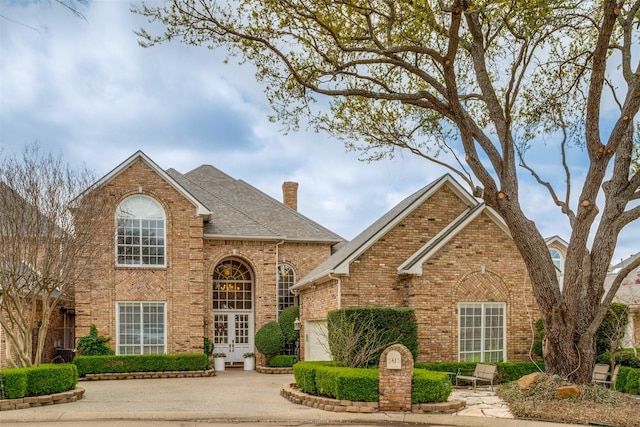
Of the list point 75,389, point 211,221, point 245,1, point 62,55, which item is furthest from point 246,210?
point 62,55

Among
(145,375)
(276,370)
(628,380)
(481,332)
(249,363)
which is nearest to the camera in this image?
(628,380)

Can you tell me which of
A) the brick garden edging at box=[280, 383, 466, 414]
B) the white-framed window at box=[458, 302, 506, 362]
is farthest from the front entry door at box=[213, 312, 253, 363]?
the brick garden edging at box=[280, 383, 466, 414]

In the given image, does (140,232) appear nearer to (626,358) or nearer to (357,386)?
(357,386)

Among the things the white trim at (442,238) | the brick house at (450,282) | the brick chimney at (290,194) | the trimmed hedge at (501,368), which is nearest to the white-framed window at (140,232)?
the brick house at (450,282)

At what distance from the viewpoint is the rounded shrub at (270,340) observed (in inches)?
963

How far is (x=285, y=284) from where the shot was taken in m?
27.1

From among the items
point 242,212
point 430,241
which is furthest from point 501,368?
point 242,212

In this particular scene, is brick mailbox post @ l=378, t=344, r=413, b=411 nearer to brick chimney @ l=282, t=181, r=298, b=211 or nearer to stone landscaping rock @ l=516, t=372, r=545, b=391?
stone landscaping rock @ l=516, t=372, r=545, b=391

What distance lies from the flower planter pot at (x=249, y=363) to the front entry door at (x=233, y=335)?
38.5 inches

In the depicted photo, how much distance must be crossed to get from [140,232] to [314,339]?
746cm

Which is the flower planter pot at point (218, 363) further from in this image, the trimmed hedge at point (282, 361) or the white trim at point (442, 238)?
the white trim at point (442, 238)

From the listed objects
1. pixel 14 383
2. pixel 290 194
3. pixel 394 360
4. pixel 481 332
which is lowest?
pixel 14 383

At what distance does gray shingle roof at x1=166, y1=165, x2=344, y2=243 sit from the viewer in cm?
2553

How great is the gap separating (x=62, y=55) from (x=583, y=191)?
1313 cm
